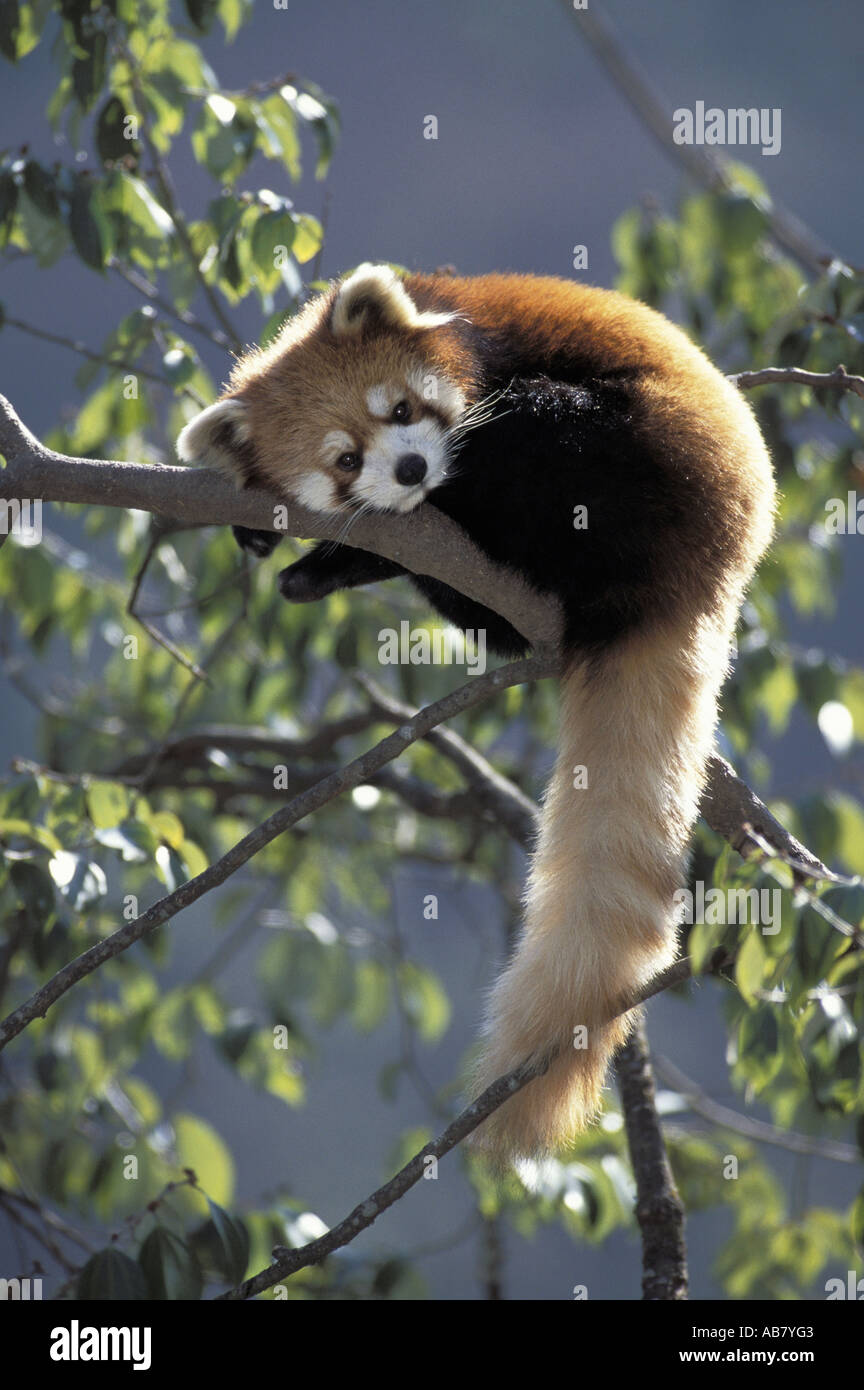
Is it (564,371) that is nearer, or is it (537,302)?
(564,371)

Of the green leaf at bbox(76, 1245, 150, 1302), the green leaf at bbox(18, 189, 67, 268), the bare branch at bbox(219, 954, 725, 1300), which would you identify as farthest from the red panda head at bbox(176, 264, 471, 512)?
the green leaf at bbox(76, 1245, 150, 1302)

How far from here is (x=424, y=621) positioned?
3.30 meters

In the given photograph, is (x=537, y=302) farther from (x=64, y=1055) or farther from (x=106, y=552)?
(x=106, y=552)

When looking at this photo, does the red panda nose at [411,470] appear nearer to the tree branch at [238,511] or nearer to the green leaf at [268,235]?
the tree branch at [238,511]

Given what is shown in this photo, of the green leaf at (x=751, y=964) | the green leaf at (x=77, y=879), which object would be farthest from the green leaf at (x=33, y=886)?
the green leaf at (x=751, y=964)

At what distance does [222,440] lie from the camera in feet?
8.09

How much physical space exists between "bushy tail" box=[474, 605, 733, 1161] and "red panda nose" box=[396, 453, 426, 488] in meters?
0.46

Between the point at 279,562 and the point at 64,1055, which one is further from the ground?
the point at 279,562

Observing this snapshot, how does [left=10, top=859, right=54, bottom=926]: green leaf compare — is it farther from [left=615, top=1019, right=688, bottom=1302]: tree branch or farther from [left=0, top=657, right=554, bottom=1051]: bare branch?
[left=615, top=1019, right=688, bottom=1302]: tree branch

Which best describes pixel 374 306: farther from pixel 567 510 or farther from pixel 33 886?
pixel 33 886

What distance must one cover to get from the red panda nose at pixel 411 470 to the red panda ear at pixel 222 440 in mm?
304

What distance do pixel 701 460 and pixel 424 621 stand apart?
1252 mm

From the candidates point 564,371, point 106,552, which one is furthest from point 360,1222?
point 106,552

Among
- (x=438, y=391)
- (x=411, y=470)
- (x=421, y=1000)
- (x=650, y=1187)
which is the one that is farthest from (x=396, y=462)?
(x=421, y=1000)
